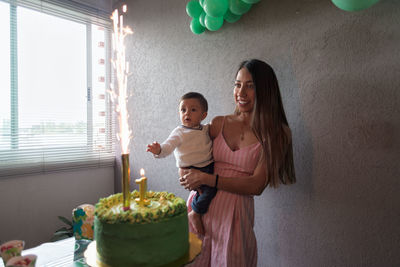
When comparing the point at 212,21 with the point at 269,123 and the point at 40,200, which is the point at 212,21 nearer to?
the point at 269,123

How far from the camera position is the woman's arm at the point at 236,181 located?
1.32m

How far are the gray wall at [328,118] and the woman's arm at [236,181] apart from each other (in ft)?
1.30

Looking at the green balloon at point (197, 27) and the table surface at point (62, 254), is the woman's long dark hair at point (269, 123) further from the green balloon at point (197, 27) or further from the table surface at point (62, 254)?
the table surface at point (62, 254)

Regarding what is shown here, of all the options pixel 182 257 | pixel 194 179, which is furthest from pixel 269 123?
pixel 182 257

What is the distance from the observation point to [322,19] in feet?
4.85

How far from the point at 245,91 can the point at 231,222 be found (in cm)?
68

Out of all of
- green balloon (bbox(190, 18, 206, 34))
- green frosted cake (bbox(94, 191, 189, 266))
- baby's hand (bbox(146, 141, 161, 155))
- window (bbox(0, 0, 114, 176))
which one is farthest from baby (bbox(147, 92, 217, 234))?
window (bbox(0, 0, 114, 176))

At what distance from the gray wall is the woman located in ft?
0.74

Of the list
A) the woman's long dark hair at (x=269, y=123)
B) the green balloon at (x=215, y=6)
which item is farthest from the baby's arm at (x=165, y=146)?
the green balloon at (x=215, y=6)

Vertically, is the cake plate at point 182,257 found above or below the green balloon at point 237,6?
below

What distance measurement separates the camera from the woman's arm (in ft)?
4.33

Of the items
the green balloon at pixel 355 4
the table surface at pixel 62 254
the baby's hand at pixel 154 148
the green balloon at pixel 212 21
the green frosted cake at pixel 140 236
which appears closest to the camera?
the green frosted cake at pixel 140 236

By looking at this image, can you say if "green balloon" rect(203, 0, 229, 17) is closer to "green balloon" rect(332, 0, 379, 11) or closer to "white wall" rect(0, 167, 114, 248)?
"green balloon" rect(332, 0, 379, 11)

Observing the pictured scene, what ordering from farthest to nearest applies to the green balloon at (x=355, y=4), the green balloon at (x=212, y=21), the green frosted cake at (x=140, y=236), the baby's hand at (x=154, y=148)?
1. the green balloon at (x=212, y=21)
2. the baby's hand at (x=154, y=148)
3. the green balloon at (x=355, y=4)
4. the green frosted cake at (x=140, y=236)
